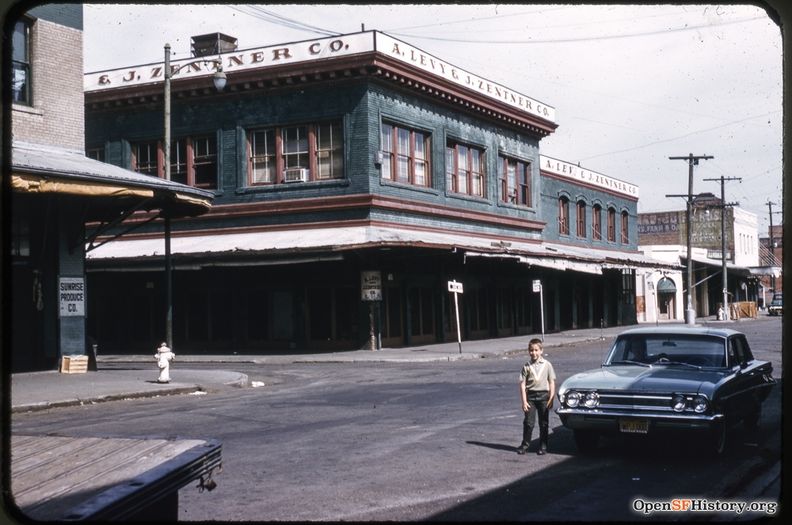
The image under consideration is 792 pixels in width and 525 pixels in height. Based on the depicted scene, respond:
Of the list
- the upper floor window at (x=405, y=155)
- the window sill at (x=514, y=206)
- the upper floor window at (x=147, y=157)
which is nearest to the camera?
the upper floor window at (x=405, y=155)

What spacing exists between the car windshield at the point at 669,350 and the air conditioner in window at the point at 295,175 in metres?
24.1

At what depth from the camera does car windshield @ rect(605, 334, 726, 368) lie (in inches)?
447

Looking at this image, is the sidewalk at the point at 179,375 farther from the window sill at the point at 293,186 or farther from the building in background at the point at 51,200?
the window sill at the point at 293,186

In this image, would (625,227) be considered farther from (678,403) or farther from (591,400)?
(678,403)

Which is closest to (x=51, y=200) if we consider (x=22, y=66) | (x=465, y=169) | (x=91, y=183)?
(x=91, y=183)

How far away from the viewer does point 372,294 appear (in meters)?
→ 32.2

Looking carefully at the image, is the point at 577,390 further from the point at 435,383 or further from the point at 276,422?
the point at 435,383

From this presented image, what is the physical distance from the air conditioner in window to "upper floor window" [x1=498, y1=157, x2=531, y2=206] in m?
11.9

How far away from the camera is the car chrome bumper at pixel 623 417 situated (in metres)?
9.86

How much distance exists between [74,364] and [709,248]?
72.5 metres

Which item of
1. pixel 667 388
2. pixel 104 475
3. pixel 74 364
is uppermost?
pixel 104 475

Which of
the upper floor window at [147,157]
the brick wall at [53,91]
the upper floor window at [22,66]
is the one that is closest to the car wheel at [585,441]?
the brick wall at [53,91]

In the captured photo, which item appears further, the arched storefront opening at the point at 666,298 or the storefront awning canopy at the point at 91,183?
the arched storefront opening at the point at 666,298

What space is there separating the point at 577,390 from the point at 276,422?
5.29 meters
